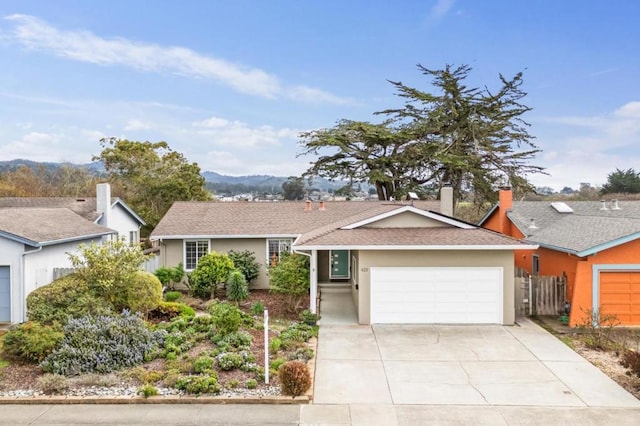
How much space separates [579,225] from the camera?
17031 mm

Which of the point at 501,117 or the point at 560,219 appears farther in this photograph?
the point at 501,117

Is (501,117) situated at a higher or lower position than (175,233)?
higher

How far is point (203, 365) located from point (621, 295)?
507 inches

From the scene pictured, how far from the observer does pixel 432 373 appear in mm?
10094

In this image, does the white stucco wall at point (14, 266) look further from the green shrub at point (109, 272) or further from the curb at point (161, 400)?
the curb at point (161, 400)

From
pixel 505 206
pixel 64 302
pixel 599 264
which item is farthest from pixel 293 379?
pixel 505 206

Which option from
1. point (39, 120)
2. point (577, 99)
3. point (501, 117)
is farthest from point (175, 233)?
point (501, 117)

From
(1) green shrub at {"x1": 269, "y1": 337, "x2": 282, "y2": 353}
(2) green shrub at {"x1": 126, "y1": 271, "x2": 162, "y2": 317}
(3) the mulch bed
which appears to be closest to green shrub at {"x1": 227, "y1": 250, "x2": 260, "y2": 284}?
(2) green shrub at {"x1": 126, "y1": 271, "x2": 162, "y2": 317}

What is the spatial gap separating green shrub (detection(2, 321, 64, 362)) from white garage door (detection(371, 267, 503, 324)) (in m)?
8.98

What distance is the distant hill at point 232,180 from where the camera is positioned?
45.8m

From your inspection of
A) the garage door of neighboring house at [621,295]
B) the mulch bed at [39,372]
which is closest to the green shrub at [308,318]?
the mulch bed at [39,372]

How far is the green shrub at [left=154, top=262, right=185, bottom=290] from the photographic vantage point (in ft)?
62.8

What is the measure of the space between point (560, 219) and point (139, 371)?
17.8 metres

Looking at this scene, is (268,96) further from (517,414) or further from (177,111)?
(517,414)
